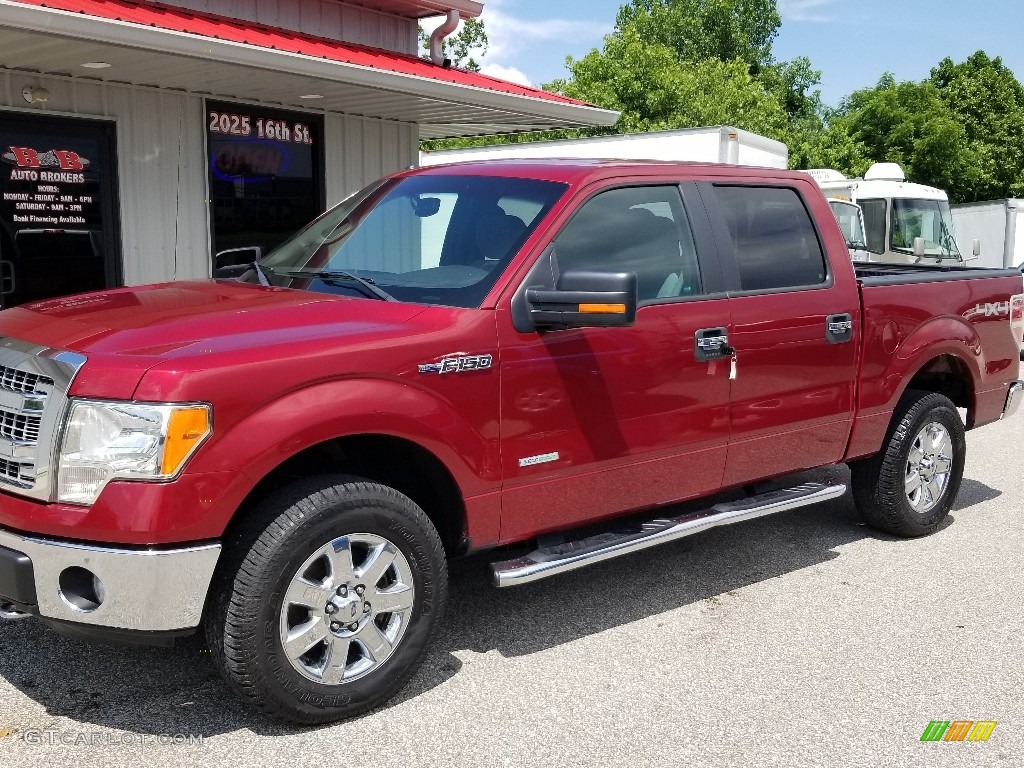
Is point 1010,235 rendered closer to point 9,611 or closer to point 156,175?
point 156,175

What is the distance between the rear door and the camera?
484cm

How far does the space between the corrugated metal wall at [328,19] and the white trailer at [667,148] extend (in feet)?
8.53

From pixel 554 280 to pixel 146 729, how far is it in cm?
219

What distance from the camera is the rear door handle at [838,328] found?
203 inches

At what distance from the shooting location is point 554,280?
4.16m

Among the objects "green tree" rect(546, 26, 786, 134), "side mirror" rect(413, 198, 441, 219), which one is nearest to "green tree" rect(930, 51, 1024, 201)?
"green tree" rect(546, 26, 786, 134)

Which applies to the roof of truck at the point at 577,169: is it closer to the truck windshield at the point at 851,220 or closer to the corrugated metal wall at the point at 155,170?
the corrugated metal wall at the point at 155,170

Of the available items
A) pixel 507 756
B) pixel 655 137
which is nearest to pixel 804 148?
pixel 655 137

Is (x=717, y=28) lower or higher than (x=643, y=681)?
higher

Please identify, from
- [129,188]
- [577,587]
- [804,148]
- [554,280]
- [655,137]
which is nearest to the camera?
[554,280]

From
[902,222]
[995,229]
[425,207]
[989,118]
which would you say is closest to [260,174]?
[425,207]

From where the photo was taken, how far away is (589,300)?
3840 millimetres

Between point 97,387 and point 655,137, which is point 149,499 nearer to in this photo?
point 97,387

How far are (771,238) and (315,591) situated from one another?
2.86 m
